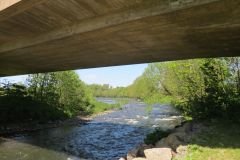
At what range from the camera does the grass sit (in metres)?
8.38

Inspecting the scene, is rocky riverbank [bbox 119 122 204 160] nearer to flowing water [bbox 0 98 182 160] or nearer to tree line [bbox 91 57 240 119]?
tree line [bbox 91 57 240 119]

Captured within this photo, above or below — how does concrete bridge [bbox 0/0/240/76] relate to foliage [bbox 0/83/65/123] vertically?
above

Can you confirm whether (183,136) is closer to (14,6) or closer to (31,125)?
(14,6)

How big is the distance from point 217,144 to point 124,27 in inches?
201

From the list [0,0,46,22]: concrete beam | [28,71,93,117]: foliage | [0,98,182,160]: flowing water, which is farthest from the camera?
[28,71,93,117]: foliage

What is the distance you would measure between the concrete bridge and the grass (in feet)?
10.8

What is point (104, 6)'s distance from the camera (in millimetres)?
7250

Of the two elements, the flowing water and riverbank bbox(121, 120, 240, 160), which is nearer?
riverbank bbox(121, 120, 240, 160)

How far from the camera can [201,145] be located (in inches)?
367

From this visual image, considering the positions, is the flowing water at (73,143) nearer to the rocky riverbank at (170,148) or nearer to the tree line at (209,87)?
the rocky riverbank at (170,148)

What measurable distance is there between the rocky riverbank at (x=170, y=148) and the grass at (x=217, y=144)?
14.4 inches

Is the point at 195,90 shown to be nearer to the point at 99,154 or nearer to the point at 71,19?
the point at 99,154

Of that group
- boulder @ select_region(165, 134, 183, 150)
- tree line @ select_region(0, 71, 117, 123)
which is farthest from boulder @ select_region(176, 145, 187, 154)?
tree line @ select_region(0, 71, 117, 123)

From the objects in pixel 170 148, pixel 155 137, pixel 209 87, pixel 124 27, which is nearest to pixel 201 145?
pixel 170 148
